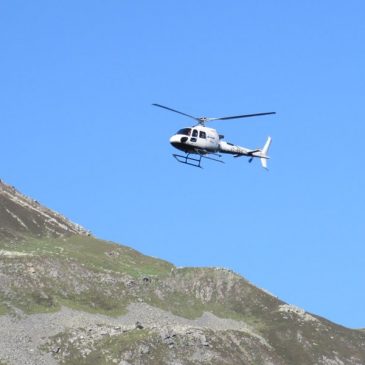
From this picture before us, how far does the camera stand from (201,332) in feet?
463

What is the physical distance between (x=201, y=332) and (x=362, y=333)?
40.1 m

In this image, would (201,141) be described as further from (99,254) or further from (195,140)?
(99,254)

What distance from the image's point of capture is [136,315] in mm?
147125

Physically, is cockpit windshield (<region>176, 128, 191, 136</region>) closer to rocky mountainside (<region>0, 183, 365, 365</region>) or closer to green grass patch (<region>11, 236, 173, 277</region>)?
rocky mountainside (<region>0, 183, 365, 365</region>)

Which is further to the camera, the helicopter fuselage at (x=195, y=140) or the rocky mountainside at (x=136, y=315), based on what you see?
the rocky mountainside at (x=136, y=315)

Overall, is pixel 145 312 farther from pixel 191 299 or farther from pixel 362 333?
pixel 362 333

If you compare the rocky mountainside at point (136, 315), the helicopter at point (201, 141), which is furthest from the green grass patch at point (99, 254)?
the helicopter at point (201, 141)

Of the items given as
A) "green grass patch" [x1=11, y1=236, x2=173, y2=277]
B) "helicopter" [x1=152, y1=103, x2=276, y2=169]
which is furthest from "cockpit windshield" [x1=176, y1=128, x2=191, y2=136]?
"green grass patch" [x1=11, y1=236, x2=173, y2=277]

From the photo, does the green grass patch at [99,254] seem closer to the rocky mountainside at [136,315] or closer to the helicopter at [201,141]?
the rocky mountainside at [136,315]

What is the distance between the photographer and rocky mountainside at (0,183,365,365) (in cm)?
13038

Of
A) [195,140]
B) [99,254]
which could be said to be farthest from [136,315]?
[195,140]

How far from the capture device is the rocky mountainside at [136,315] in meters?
130

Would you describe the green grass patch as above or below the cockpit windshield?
above

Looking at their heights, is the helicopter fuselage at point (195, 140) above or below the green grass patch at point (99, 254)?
below
